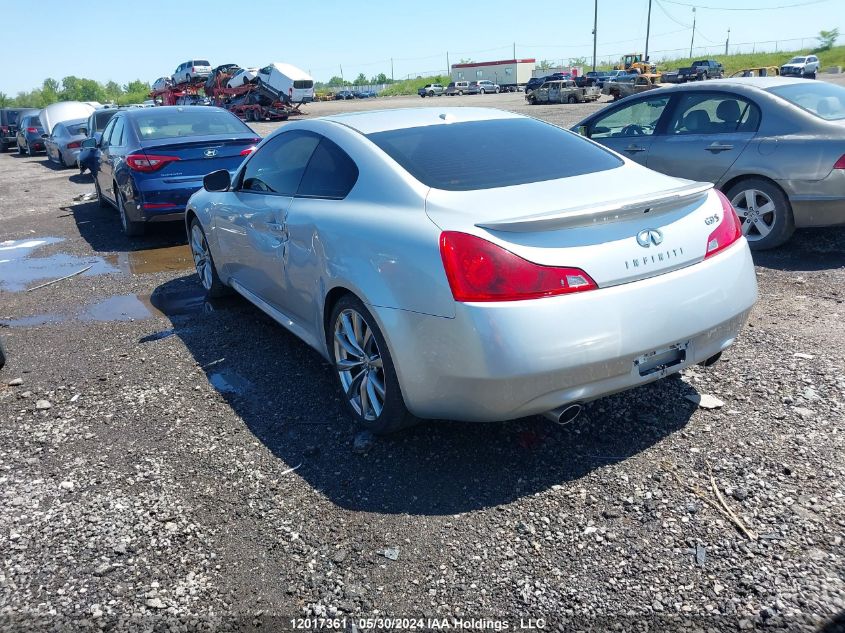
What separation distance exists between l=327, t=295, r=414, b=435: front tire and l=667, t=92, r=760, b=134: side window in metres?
4.83

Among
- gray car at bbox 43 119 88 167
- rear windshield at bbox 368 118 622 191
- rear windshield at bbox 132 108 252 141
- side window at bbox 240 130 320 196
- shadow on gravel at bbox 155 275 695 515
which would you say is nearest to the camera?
shadow on gravel at bbox 155 275 695 515

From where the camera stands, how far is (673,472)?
3.24 m

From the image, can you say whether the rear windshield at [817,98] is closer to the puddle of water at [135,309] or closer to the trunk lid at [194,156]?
the puddle of water at [135,309]

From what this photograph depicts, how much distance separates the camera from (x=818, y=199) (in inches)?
241

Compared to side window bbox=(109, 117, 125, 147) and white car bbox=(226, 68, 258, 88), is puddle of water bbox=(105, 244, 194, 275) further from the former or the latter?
white car bbox=(226, 68, 258, 88)

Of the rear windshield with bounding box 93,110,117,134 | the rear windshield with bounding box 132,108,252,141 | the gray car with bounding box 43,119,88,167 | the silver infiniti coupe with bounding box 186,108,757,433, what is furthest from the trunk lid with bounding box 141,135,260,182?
the gray car with bounding box 43,119,88,167

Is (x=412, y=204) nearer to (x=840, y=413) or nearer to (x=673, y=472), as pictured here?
(x=673, y=472)

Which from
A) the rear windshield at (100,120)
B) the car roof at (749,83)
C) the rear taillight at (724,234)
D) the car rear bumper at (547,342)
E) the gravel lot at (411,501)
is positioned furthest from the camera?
the rear windshield at (100,120)

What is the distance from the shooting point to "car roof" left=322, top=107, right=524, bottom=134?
161 inches

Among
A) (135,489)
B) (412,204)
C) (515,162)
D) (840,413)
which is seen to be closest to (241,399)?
(135,489)

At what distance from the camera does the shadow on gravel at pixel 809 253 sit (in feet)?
20.6

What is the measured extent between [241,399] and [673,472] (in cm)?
249

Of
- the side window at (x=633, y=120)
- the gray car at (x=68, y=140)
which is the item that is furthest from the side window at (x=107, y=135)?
the gray car at (x=68, y=140)

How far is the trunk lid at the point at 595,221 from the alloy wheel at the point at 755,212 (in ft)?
11.4
